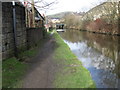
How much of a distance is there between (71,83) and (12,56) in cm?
412

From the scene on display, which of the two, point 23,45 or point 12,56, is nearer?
point 12,56

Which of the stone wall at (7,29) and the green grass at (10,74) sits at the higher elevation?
→ the stone wall at (7,29)

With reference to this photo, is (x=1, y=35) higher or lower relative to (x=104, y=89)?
higher

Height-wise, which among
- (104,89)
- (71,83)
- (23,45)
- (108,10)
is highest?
(108,10)

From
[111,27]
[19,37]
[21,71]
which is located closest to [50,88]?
[21,71]

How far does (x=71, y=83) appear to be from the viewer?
16.1 ft

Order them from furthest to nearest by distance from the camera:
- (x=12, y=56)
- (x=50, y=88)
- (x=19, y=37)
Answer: (x=19, y=37) → (x=12, y=56) → (x=50, y=88)

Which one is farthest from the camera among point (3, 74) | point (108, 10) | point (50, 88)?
point (108, 10)

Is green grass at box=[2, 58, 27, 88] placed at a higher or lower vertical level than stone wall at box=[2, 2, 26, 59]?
lower

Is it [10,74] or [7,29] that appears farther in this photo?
[7,29]

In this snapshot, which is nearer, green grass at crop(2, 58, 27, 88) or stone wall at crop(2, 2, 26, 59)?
green grass at crop(2, 58, 27, 88)

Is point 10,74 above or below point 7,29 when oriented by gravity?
below

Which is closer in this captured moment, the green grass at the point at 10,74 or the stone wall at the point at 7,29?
the green grass at the point at 10,74

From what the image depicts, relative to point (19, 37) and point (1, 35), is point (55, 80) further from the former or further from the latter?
point (19, 37)
